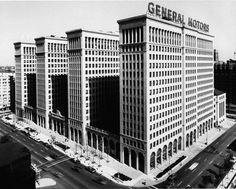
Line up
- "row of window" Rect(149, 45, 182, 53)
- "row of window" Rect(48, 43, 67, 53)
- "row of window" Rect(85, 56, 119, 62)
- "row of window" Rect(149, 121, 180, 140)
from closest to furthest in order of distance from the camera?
"row of window" Rect(149, 45, 182, 53), "row of window" Rect(149, 121, 180, 140), "row of window" Rect(85, 56, 119, 62), "row of window" Rect(48, 43, 67, 53)

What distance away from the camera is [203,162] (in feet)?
368

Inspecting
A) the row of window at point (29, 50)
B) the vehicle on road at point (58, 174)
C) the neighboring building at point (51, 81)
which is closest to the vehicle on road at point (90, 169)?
the vehicle on road at point (58, 174)

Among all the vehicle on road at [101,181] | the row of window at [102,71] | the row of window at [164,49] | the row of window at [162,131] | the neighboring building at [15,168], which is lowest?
the vehicle on road at [101,181]

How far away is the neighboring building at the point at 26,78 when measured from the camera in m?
190

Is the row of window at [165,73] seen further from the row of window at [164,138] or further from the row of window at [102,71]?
the row of window at [102,71]

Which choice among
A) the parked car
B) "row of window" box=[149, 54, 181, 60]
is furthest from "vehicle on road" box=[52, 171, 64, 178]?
"row of window" box=[149, 54, 181, 60]

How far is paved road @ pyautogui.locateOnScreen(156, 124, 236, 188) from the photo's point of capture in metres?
94.4

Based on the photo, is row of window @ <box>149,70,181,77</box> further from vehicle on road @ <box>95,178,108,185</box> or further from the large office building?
vehicle on road @ <box>95,178,108,185</box>

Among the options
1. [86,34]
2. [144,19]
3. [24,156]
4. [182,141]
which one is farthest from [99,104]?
[24,156]

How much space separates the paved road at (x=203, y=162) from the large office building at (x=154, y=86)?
407 inches

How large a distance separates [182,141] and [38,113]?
104 m

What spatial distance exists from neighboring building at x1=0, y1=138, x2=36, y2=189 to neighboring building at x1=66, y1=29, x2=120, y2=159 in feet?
293

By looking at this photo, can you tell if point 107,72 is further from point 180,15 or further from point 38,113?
point 38,113

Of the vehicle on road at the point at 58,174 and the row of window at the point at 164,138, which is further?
the row of window at the point at 164,138
